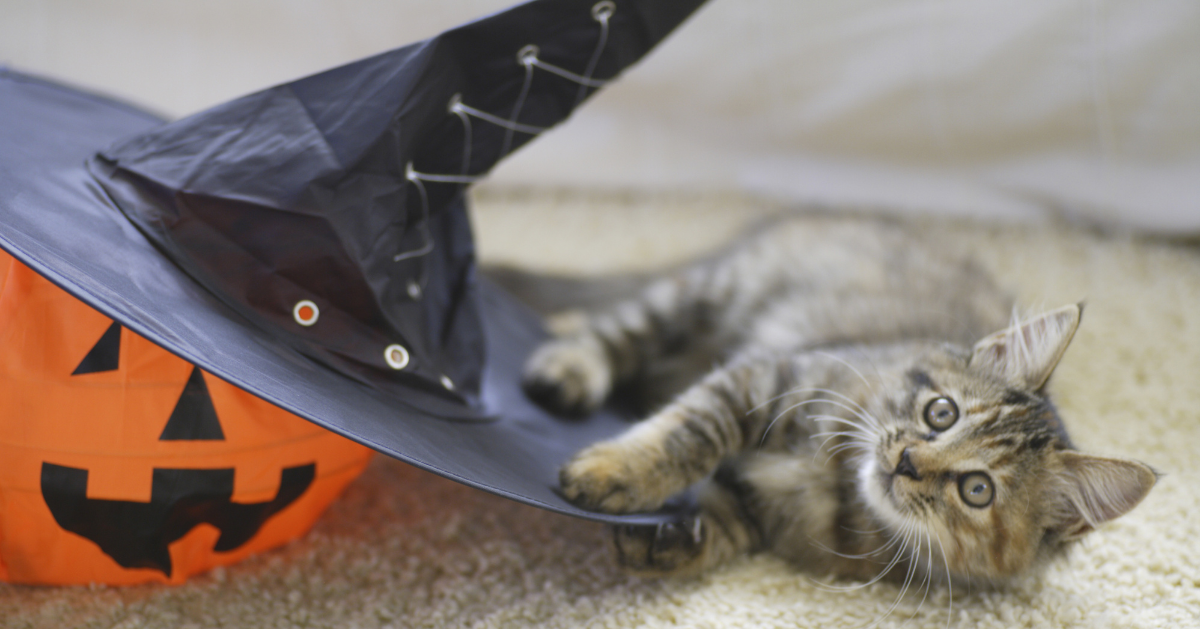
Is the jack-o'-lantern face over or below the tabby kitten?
below

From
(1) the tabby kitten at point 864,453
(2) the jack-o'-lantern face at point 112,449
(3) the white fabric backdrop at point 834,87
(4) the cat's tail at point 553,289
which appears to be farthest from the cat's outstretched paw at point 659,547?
(3) the white fabric backdrop at point 834,87

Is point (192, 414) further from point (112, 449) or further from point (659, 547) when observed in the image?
point (659, 547)

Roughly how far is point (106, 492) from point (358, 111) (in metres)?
0.49

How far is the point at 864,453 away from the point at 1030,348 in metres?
0.26

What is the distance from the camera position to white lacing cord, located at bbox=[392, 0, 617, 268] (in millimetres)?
892

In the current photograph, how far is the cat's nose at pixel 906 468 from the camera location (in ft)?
3.09

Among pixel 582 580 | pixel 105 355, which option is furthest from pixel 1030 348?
pixel 105 355

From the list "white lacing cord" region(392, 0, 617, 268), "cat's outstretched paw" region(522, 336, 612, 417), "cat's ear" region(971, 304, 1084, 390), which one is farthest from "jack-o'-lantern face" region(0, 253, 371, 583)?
"cat's ear" region(971, 304, 1084, 390)

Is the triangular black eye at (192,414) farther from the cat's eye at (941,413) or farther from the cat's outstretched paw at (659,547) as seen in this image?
the cat's eye at (941,413)

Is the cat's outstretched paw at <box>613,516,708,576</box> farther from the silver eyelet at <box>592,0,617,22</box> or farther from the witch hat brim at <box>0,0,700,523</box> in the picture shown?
the silver eyelet at <box>592,0,617,22</box>

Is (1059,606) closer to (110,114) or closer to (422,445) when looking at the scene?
(422,445)

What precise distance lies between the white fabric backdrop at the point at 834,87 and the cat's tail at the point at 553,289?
1.64 feet

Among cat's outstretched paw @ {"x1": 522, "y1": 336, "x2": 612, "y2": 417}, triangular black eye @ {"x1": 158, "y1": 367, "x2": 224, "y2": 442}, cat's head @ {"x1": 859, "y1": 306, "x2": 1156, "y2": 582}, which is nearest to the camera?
Answer: triangular black eye @ {"x1": 158, "y1": 367, "x2": 224, "y2": 442}

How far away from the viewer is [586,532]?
1.08 m
